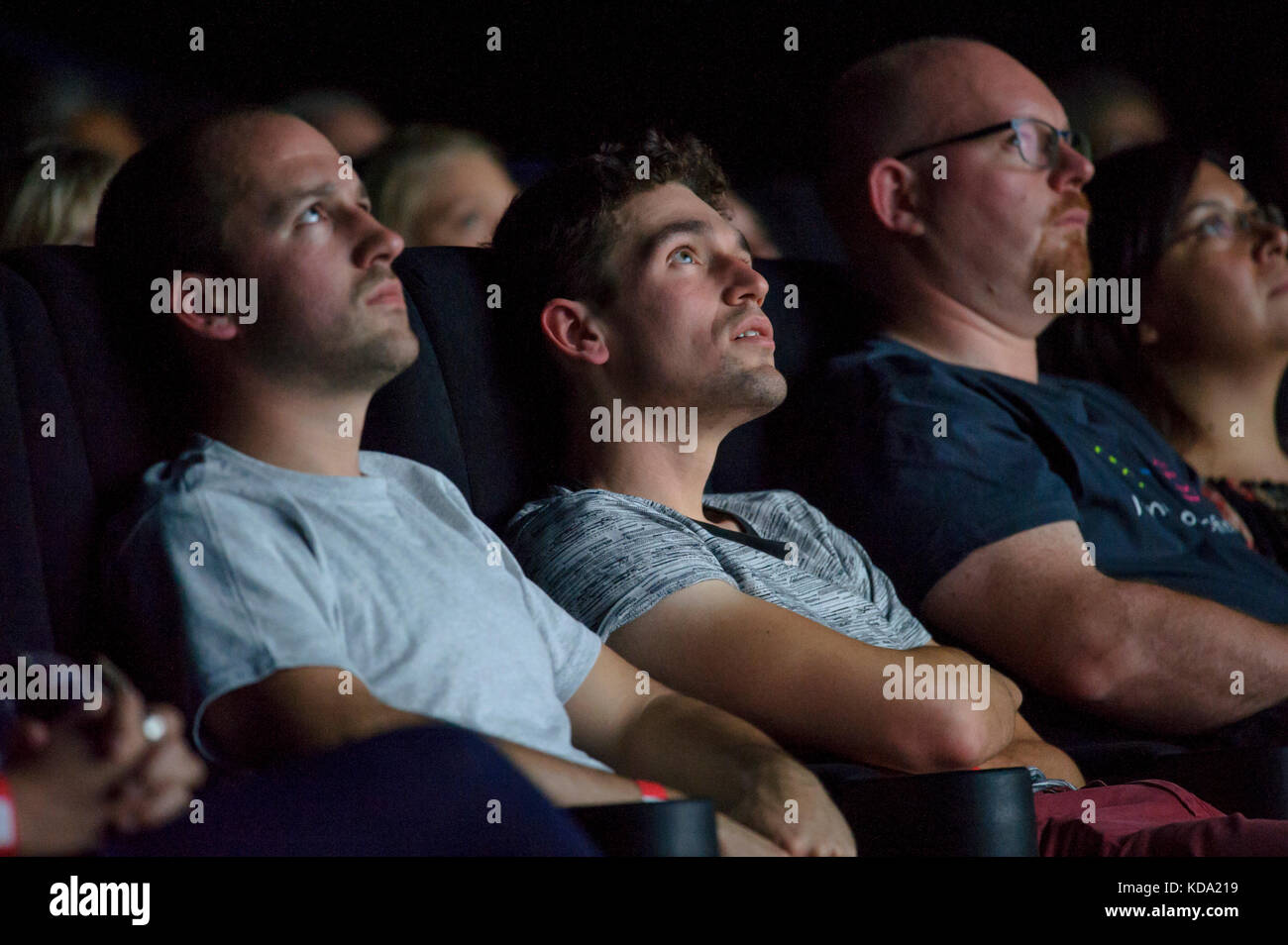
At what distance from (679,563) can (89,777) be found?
1.55ft

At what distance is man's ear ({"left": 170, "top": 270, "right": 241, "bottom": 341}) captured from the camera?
0.81 metres

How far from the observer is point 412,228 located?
1.66 metres

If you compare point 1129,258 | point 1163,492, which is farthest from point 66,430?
point 1129,258

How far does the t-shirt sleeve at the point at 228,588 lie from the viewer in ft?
2.23

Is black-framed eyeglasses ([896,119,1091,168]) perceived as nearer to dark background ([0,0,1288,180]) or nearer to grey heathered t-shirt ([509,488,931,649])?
grey heathered t-shirt ([509,488,931,649])

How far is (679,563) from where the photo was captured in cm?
92

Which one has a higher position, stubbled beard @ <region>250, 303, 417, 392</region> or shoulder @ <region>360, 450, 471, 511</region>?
stubbled beard @ <region>250, 303, 417, 392</region>

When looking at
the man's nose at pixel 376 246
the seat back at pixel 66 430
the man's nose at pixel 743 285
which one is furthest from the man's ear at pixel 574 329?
the seat back at pixel 66 430

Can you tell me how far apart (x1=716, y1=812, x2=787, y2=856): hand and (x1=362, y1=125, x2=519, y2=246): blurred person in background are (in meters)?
1.04

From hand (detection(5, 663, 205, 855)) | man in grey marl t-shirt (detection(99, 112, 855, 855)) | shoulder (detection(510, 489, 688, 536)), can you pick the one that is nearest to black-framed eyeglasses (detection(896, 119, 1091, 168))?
shoulder (detection(510, 489, 688, 536))

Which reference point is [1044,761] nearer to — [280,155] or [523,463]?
[523,463]

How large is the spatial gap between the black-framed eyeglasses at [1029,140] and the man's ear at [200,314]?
2.78ft

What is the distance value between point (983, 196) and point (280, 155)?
2.67ft

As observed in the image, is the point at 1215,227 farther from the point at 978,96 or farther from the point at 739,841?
the point at 739,841
